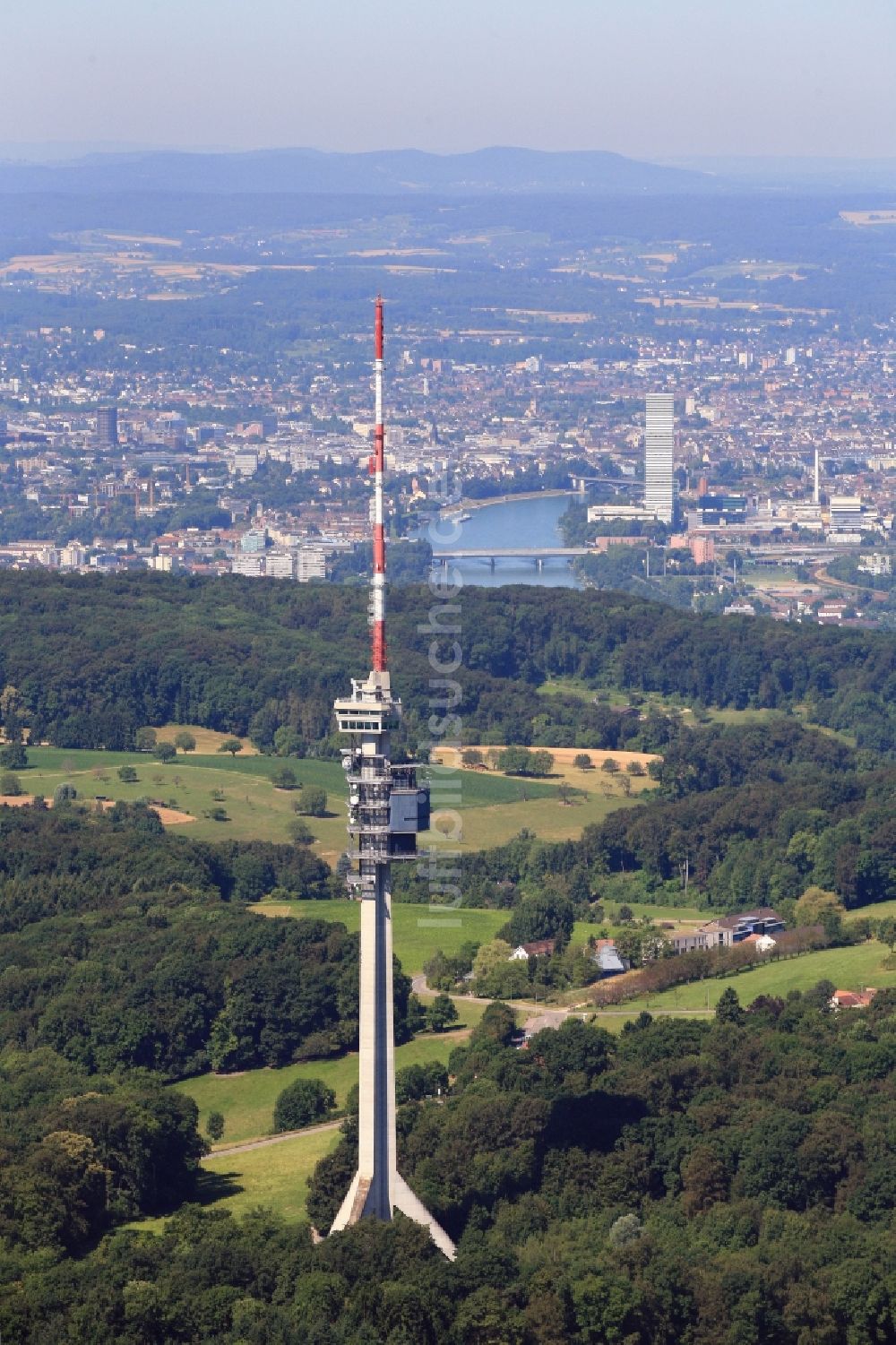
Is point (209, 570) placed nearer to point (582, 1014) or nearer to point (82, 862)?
point (82, 862)

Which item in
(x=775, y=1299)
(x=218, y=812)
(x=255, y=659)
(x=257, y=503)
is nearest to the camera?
(x=775, y=1299)

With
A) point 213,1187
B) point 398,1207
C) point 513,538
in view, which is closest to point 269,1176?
point 213,1187

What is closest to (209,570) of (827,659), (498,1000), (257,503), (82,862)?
(257,503)

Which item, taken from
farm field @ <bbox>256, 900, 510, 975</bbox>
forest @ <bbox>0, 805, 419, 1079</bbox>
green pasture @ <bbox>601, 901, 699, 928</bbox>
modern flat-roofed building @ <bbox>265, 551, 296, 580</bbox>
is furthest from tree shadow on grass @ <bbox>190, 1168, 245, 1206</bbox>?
modern flat-roofed building @ <bbox>265, 551, 296, 580</bbox>

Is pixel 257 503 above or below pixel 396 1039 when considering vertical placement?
below

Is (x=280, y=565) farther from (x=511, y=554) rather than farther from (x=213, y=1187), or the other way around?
(x=213, y=1187)

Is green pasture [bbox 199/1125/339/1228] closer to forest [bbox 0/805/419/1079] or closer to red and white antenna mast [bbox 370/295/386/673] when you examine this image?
forest [bbox 0/805/419/1079]

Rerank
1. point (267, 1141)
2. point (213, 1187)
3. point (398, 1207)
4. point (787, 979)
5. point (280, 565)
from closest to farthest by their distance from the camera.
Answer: point (398, 1207)
point (213, 1187)
point (267, 1141)
point (787, 979)
point (280, 565)
